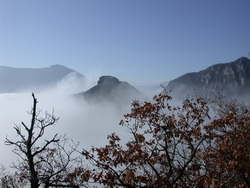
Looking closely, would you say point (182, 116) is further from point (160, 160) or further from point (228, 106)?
point (228, 106)

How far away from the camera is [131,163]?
10.8 m

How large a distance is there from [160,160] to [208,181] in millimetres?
3695

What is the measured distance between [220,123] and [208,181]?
3.80 metres

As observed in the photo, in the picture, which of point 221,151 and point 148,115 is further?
point 148,115

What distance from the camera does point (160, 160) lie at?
40.9 feet

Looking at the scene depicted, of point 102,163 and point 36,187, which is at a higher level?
point 102,163

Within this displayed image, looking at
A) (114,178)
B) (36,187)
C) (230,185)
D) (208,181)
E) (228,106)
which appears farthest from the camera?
(228,106)

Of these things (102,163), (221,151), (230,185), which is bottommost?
(230,185)

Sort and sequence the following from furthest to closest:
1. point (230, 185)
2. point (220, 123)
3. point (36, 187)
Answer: point (36, 187)
point (220, 123)
point (230, 185)

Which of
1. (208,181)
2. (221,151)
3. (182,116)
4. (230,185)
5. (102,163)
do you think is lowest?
(230,185)

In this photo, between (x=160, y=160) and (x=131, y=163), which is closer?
(x=131, y=163)

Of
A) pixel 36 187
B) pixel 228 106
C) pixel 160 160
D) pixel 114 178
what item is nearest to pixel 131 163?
pixel 114 178

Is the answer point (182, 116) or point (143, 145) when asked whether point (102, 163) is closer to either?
point (143, 145)

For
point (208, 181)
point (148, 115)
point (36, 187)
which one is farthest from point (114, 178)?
point (36, 187)
